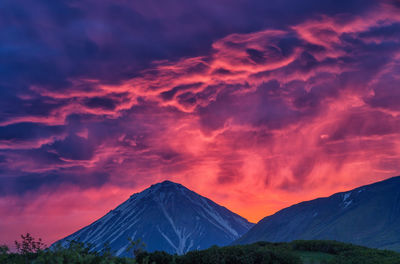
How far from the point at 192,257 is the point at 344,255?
11.6 m

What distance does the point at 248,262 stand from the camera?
29.6 m

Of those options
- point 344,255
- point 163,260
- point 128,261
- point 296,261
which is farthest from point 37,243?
point 344,255

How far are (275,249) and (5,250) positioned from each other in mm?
19202

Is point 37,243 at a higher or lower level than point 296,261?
higher

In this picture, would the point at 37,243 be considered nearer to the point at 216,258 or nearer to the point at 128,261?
the point at 128,261

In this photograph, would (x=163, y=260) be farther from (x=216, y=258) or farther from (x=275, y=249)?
(x=275, y=249)

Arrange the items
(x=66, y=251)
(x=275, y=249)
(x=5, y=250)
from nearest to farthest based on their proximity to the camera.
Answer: (x=66, y=251)
(x=5, y=250)
(x=275, y=249)

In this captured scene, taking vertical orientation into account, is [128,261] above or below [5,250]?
below

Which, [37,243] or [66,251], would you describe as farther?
[37,243]

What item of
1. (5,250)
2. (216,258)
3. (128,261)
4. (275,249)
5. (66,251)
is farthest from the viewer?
(275,249)

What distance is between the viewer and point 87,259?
53.4 ft

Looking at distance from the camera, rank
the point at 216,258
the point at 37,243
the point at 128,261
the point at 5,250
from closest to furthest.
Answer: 1. the point at 128,261
2. the point at 5,250
3. the point at 37,243
4. the point at 216,258

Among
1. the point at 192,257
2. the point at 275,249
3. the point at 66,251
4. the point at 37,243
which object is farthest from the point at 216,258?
the point at 66,251

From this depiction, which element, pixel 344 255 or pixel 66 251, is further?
pixel 344 255
